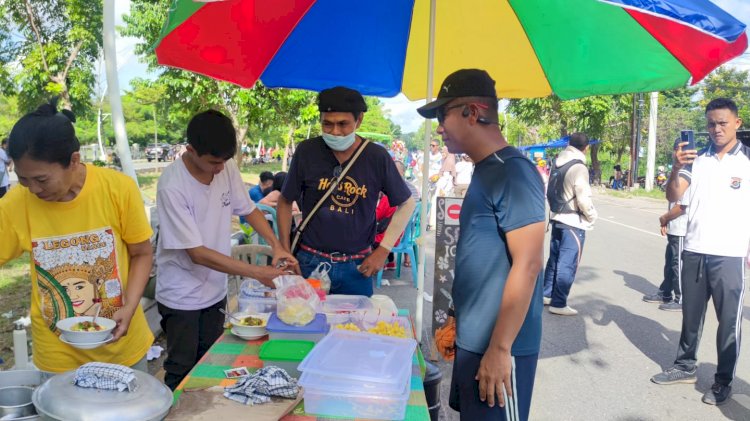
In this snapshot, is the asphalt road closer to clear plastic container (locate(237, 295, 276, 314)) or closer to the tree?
clear plastic container (locate(237, 295, 276, 314))

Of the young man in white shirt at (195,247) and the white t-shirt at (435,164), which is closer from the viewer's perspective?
the young man in white shirt at (195,247)

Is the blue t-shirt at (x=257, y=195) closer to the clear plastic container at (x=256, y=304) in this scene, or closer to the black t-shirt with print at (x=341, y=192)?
the black t-shirt with print at (x=341, y=192)

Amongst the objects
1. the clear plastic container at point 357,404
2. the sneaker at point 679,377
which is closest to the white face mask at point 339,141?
the clear plastic container at point 357,404

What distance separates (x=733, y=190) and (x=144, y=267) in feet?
13.2

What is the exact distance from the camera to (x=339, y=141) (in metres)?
3.04

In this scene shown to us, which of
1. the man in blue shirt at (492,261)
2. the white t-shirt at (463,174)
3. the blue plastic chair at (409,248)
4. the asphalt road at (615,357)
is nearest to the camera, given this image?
the man in blue shirt at (492,261)

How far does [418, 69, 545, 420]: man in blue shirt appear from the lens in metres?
1.85

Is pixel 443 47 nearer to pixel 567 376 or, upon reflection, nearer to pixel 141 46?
pixel 567 376

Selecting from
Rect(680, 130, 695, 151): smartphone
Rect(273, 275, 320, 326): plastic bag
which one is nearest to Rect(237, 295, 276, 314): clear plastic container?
Rect(273, 275, 320, 326): plastic bag

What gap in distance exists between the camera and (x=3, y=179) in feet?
36.5

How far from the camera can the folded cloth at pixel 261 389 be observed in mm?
1706

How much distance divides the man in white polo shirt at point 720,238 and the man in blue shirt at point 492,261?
8.14 feet

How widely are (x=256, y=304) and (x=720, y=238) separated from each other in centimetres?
334

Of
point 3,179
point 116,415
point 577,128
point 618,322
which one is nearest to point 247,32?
point 116,415
